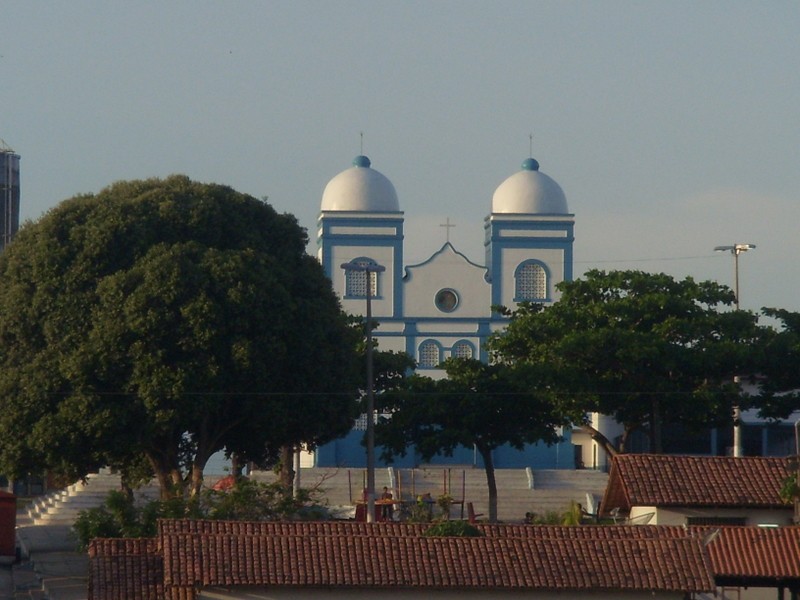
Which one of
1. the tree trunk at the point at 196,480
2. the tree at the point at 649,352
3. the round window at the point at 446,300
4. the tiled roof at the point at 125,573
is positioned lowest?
the tiled roof at the point at 125,573

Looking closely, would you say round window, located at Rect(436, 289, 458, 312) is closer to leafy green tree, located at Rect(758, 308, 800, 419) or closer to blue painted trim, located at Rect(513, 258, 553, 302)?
blue painted trim, located at Rect(513, 258, 553, 302)

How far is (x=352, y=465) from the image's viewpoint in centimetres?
5434

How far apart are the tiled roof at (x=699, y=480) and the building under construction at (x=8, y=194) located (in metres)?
31.1

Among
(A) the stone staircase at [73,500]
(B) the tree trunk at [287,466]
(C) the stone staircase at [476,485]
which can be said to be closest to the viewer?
(B) the tree trunk at [287,466]

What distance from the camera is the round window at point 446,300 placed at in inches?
2285

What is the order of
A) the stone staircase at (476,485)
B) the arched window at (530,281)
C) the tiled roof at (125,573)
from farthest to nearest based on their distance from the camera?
the arched window at (530,281) < the stone staircase at (476,485) < the tiled roof at (125,573)

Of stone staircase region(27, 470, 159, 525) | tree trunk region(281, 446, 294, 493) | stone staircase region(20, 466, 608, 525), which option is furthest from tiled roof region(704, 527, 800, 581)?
stone staircase region(27, 470, 159, 525)

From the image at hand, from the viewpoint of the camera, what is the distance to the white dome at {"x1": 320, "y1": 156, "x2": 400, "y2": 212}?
193ft

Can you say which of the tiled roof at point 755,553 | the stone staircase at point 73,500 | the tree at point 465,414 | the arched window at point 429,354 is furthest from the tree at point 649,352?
the arched window at point 429,354

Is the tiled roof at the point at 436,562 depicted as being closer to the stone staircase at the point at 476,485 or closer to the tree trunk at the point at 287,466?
the tree trunk at the point at 287,466

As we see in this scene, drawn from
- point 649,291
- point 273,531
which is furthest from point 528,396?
point 273,531

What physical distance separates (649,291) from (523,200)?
896 inches

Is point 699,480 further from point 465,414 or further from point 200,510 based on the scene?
point 465,414

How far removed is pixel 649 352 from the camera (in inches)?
1348
